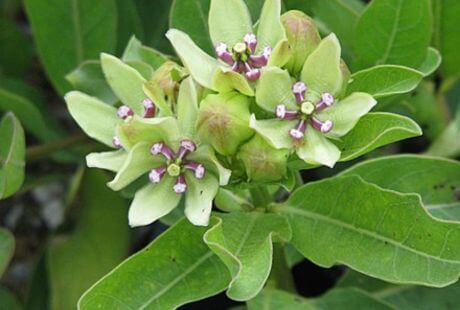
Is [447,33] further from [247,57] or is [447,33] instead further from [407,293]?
[247,57]

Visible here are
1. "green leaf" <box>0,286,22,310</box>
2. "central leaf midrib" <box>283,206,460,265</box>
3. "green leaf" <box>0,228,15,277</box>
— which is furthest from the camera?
"green leaf" <box>0,286,22,310</box>

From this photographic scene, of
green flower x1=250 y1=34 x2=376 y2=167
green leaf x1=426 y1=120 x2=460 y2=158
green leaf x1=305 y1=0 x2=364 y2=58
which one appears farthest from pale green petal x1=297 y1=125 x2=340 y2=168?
green leaf x1=426 y1=120 x2=460 y2=158

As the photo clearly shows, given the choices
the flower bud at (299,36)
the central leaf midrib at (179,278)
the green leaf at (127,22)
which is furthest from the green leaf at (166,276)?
the green leaf at (127,22)

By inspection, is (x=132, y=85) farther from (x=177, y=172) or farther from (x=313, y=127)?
(x=313, y=127)

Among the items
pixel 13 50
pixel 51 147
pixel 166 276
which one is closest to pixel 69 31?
pixel 51 147

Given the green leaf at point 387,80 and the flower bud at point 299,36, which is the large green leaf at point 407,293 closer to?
the green leaf at point 387,80

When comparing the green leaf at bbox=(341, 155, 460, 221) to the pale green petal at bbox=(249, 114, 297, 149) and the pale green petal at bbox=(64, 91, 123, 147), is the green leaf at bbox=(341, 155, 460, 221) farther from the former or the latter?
the pale green petal at bbox=(64, 91, 123, 147)
